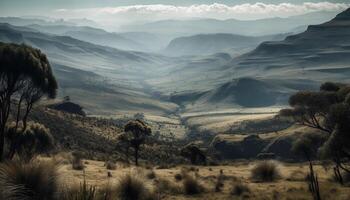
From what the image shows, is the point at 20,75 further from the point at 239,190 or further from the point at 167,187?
the point at 239,190

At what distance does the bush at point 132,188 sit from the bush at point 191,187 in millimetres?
5297

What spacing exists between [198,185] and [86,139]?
6239 centimetres

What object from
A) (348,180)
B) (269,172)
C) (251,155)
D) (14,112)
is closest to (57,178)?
(269,172)

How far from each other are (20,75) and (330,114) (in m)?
19.4

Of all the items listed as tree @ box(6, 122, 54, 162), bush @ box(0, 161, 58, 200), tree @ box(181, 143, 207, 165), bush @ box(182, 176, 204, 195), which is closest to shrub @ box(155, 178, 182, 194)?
bush @ box(182, 176, 204, 195)

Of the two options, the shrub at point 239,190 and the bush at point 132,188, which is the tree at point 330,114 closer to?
the shrub at point 239,190

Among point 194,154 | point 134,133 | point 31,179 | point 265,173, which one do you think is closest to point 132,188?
point 31,179

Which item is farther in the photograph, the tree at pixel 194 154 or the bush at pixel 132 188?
the tree at pixel 194 154

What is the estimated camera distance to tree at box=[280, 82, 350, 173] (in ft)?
73.0

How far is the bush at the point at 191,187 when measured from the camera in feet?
83.3

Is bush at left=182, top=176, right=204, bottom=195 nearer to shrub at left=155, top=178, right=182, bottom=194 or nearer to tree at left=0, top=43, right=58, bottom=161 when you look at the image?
shrub at left=155, top=178, right=182, bottom=194

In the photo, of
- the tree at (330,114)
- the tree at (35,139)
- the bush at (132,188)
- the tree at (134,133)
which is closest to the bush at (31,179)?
the bush at (132,188)

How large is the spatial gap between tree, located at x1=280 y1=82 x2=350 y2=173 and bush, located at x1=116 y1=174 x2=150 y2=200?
10188 millimetres

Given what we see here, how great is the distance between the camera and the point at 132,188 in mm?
20297
